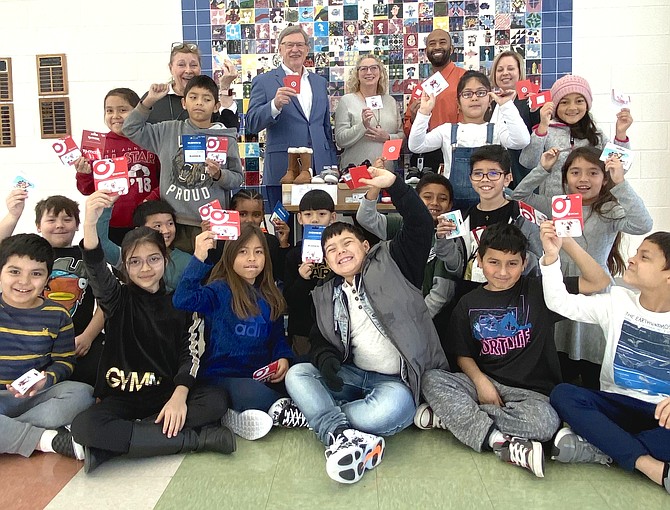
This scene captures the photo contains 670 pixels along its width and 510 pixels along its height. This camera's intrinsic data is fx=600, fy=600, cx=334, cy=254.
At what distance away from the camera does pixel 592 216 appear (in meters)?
2.85

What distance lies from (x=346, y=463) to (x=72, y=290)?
1.69 m

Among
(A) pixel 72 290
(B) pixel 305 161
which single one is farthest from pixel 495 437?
(B) pixel 305 161

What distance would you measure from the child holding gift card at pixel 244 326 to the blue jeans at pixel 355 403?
162 millimetres

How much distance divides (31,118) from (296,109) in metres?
2.60

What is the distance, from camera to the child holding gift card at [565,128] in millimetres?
3209

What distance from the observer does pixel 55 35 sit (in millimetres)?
5121

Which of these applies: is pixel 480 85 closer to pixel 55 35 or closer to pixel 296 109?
pixel 296 109

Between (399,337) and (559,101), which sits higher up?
(559,101)

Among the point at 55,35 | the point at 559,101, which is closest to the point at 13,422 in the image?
the point at 559,101

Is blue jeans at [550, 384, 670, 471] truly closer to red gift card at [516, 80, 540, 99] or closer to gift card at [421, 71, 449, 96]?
gift card at [421, 71, 449, 96]

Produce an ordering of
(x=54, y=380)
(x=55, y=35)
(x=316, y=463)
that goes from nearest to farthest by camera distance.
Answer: (x=316, y=463), (x=54, y=380), (x=55, y=35)

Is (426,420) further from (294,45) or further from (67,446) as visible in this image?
(294,45)

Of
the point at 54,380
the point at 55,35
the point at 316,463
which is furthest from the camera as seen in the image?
the point at 55,35

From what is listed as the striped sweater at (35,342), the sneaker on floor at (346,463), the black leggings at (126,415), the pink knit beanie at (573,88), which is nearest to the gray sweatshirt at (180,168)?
the striped sweater at (35,342)
